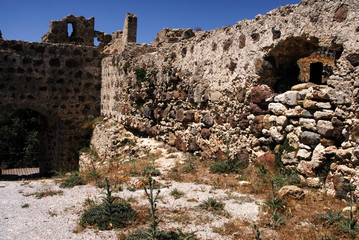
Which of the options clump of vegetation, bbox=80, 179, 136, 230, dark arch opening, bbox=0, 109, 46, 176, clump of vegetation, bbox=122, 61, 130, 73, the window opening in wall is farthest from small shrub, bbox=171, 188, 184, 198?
dark arch opening, bbox=0, 109, 46, 176

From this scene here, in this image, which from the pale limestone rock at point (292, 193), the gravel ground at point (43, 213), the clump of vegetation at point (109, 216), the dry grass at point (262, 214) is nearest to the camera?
the dry grass at point (262, 214)

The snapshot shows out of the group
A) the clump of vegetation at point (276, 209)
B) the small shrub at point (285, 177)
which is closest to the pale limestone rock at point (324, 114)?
the small shrub at point (285, 177)

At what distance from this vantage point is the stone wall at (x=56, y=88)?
10.1m

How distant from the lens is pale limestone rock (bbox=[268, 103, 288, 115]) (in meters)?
5.16

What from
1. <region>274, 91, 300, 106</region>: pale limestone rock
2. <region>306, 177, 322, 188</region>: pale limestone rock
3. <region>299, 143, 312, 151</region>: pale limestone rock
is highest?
<region>274, 91, 300, 106</region>: pale limestone rock

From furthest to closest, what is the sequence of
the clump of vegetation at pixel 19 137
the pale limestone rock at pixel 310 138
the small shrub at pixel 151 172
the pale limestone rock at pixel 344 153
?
the clump of vegetation at pixel 19 137, the small shrub at pixel 151 172, the pale limestone rock at pixel 310 138, the pale limestone rock at pixel 344 153

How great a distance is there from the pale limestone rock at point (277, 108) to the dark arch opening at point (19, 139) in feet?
46.2

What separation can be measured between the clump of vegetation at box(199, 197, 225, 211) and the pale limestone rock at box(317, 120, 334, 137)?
1643 millimetres

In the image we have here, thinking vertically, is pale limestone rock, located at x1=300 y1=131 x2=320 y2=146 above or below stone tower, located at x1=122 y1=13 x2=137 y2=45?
below

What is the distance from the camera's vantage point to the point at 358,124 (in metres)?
3.91

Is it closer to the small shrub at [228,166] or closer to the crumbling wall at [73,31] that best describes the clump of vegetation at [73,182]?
the small shrub at [228,166]

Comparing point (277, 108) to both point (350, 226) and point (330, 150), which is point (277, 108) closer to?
point (330, 150)

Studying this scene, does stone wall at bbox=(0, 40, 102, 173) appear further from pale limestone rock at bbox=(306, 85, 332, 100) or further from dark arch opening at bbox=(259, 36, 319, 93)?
pale limestone rock at bbox=(306, 85, 332, 100)

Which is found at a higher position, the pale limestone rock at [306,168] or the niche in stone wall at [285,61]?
the niche in stone wall at [285,61]
